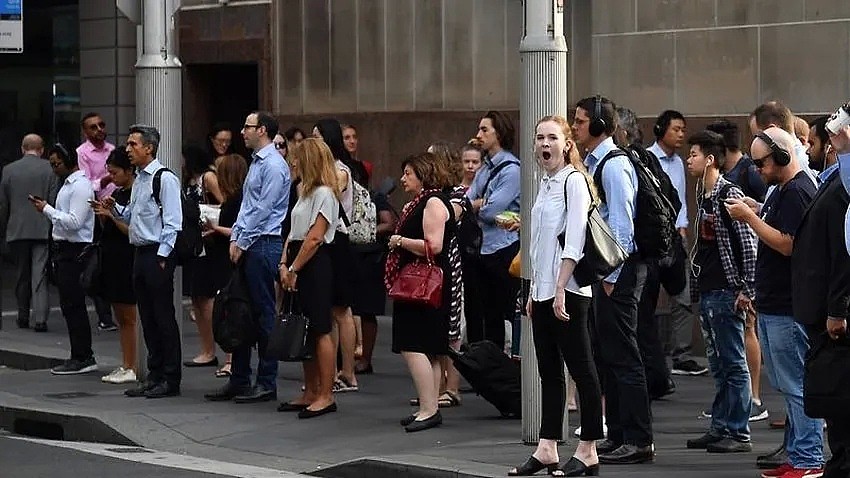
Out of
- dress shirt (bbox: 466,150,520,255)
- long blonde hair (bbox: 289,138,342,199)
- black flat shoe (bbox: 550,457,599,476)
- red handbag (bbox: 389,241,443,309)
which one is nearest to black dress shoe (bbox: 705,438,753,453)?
black flat shoe (bbox: 550,457,599,476)

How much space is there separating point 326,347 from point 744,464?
3.31 meters

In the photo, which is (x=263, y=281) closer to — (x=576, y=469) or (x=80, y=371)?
(x=80, y=371)

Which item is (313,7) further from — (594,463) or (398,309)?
(594,463)

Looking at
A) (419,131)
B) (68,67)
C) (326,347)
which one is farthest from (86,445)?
(68,67)

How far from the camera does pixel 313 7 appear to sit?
64.4 feet

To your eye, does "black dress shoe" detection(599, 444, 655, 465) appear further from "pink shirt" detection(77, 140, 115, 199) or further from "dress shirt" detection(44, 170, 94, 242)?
"pink shirt" detection(77, 140, 115, 199)

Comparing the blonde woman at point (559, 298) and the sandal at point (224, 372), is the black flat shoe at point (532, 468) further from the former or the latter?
the sandal at point (224, 372)

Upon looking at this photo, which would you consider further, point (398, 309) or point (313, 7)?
point (313, 7)

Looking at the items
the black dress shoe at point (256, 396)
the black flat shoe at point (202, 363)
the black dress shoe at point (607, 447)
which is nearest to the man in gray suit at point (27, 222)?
the black flat shoe at point (202, 363)

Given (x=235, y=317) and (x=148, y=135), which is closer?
(x=235, y=317)

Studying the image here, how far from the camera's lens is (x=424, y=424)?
11297mm

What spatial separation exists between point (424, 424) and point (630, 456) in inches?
74.4

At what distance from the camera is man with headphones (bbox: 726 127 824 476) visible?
9.05 meters

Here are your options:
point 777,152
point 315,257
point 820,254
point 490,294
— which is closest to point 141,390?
point 315,257
